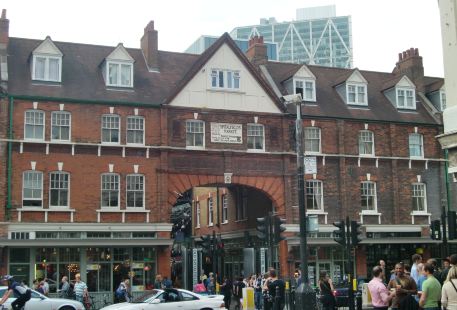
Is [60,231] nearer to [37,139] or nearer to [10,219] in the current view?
[10,219]

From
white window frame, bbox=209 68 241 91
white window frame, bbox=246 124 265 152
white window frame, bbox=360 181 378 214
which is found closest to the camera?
white window frame, bbox=209 68 241 91

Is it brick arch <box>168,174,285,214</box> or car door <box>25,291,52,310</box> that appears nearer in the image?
car door <box>25,291,52,310</box>

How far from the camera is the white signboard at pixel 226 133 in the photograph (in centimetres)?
3791

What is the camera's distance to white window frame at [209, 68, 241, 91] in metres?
38.5

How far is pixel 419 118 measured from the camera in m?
43.5

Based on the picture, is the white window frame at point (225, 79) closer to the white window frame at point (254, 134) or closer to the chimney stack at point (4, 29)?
the white window frame at point (254, 134)

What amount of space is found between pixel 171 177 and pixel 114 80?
21.1ft

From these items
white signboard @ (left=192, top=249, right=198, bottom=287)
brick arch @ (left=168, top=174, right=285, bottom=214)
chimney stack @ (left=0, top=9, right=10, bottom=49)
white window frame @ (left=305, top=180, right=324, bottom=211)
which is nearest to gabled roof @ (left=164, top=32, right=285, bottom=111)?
brick arch @ (left=168, top=174, right=285, bottom=214)

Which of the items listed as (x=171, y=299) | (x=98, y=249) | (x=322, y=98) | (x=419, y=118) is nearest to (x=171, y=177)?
(x=98, y=249)

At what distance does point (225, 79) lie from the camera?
38781 millimetres

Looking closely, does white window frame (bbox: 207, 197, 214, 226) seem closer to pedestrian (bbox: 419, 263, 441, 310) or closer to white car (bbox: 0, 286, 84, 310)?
white car (bbox: 0, 286, 84, 310)

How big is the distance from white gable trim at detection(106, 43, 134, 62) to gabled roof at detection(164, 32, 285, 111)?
3.31m

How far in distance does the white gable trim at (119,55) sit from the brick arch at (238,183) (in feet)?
23.6

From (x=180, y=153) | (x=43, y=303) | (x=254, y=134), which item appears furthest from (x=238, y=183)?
(x=43, y=303)
